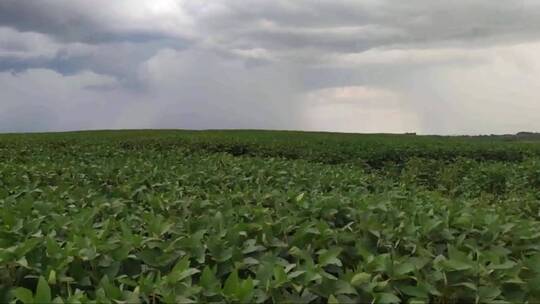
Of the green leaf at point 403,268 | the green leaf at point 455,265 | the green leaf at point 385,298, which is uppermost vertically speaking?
the green leaf at point 455,265

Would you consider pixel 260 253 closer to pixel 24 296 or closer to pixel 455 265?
pixel 455 265

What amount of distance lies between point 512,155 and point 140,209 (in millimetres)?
20852

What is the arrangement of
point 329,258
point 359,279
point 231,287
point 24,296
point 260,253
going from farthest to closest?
point 260,253
point 329,258
point 359,279
point 231,287
point 24,296

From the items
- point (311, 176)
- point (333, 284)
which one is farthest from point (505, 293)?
point (311, 176)

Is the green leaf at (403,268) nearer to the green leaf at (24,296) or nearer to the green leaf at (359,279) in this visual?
the green leaf at (359,279)

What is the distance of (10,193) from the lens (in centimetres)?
458

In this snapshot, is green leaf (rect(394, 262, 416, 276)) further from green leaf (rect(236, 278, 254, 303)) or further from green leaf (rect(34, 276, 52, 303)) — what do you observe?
green leaf (rect(34, 276, 52, 303))

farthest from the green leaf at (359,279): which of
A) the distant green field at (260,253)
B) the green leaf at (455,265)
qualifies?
the green leaf at (455,265)

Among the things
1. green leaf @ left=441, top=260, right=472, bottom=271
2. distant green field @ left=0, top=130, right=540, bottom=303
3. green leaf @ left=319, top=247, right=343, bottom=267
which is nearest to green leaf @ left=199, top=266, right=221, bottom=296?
distant green field @ left=0, top=130, right=540, bottom=303

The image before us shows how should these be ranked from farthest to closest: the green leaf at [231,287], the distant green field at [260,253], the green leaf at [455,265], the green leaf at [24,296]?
the green leaf at [455,265], the distant green field at [260,253], the green leaf at [231,287], the green leaf at [24,296]

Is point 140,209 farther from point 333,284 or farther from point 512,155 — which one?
point 512,155

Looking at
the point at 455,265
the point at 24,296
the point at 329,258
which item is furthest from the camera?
the point at 329,258

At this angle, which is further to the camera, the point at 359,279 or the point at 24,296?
the point at 359,279

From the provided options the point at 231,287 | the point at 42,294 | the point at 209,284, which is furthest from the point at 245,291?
the point at 42,294
